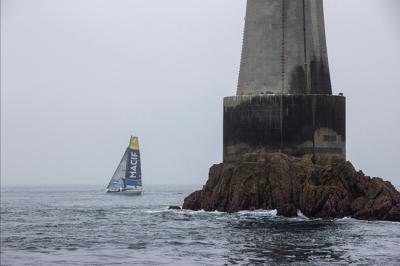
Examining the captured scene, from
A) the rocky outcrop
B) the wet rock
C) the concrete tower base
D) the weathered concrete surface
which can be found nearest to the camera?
the rocky outcrop

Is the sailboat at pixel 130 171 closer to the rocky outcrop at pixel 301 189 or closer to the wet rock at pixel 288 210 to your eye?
the rocky outcrop at pixel 301 189

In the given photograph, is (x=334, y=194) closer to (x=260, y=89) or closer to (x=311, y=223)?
Result: (x=311, y=223)

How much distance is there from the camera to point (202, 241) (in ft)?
135

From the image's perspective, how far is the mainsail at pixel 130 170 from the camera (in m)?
117

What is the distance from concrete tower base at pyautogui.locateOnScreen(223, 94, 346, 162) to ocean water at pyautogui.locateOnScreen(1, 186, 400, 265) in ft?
15.5

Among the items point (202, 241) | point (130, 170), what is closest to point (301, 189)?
point (202, 241)

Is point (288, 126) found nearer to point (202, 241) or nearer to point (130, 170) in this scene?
point (202, 241)

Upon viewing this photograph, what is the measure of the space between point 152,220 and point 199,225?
6614 mm

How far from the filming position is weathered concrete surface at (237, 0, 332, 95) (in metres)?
58.0

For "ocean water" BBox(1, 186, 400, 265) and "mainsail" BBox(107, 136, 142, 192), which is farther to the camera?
"mainsail" BBox(107, 136, 142, 192)

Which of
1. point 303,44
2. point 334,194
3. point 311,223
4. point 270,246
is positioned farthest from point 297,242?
point 303,44

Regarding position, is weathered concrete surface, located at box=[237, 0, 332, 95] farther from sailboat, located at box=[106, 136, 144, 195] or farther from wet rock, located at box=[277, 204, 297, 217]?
sailboat, located at box=[106, 136, 144, 195]

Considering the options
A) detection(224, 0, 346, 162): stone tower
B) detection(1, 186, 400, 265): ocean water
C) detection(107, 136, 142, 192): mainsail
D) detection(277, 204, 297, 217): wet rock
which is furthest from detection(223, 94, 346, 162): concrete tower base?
detection(107, 136, 142, 192): mainsail

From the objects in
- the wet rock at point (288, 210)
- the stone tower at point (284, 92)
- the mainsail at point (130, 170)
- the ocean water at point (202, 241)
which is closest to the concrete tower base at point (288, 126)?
the stone tower at point (284, 92)
